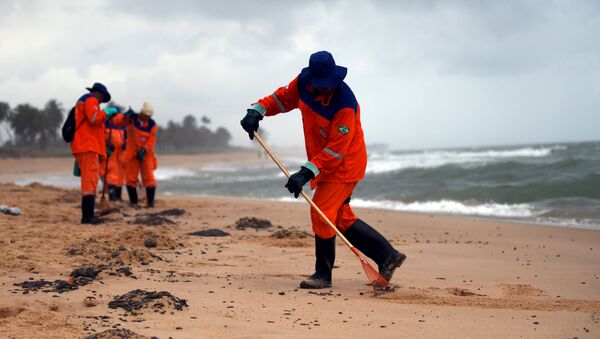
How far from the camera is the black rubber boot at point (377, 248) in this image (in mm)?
5039

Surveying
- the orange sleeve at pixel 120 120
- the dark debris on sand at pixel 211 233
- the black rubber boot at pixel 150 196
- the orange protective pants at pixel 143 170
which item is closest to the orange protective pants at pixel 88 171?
the dark debris on sand at pixel 211 233

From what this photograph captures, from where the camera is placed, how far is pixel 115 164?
39.2ft

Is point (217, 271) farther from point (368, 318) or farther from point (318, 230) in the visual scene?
point (368, 318)

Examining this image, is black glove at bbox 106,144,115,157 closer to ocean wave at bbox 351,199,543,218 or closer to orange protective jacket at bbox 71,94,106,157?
orange protective jacket at bbox 71,94,106,157

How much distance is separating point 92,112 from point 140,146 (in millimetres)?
3265

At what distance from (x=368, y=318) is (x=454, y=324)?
0.53m

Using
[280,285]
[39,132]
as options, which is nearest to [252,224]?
→ [280,285]

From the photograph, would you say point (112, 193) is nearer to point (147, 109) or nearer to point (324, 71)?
point (147, 109)

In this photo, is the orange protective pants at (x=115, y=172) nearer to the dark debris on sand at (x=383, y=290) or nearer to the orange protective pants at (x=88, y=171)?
the orange protective pants at (x=88, y=171)

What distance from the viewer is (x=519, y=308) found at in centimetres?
421

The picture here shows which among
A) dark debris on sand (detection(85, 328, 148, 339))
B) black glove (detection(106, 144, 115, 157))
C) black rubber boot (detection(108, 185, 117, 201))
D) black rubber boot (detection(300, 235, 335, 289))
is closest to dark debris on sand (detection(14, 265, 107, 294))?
dark debris on sand (detection(85, 328, 148, 339))

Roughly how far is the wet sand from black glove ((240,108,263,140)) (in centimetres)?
127

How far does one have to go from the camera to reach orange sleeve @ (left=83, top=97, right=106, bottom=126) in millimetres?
7945

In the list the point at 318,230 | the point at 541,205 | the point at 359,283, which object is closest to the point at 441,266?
the point at 359,283
